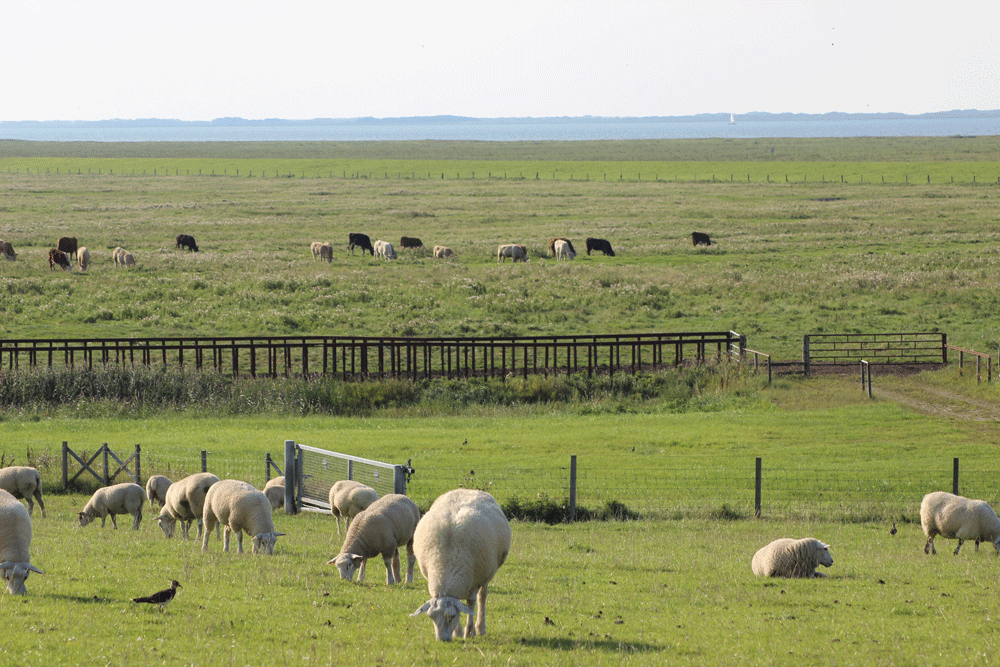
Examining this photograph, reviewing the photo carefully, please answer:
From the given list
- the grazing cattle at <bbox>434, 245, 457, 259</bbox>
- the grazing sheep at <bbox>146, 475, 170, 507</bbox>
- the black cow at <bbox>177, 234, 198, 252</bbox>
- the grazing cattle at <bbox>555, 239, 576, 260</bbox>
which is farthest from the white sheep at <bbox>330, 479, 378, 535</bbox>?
the black cow at <bbox>177, 234, 198, 252</bbox>

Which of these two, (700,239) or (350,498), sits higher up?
(700,239)

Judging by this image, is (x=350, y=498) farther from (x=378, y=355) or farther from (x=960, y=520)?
(x=378, y=355)

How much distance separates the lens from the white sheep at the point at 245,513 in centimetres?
1378

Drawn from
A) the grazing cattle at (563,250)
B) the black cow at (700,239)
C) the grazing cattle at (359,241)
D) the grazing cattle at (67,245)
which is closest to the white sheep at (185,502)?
the grazing cattle at (563,250)

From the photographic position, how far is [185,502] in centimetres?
1574

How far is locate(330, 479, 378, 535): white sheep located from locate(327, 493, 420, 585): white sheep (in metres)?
2.59

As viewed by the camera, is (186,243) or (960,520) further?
(186,243)

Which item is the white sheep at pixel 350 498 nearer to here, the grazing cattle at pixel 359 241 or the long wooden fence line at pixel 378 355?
the long wooden fence line at pixel 378 355

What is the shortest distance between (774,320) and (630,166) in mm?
100576

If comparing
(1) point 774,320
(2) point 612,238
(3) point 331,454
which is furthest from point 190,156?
(3) point 331,454

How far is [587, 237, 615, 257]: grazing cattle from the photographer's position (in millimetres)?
56438

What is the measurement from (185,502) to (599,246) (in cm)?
4288

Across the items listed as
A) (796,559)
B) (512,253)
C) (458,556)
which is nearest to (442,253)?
(512,253)

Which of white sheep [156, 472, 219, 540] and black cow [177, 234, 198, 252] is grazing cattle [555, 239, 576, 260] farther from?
white sheep [156, 472, 219, 540]
